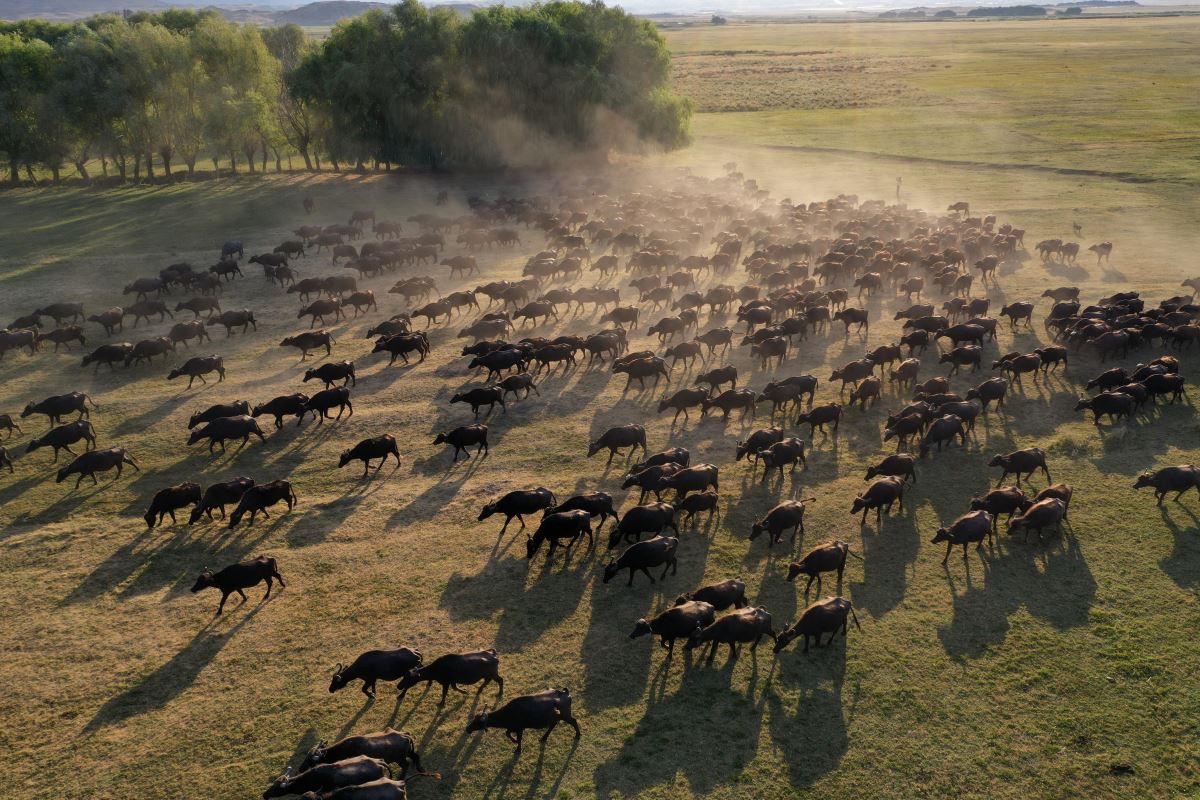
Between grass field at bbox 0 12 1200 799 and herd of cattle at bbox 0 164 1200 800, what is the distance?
1.77 feet

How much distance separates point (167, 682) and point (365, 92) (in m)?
55.9

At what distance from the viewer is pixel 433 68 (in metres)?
61.6

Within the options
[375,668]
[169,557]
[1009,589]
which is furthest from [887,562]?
[169,557]

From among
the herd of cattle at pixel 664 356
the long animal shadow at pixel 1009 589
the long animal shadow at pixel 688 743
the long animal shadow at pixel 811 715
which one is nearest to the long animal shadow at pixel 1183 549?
the herd of cattle at pixel 664 356

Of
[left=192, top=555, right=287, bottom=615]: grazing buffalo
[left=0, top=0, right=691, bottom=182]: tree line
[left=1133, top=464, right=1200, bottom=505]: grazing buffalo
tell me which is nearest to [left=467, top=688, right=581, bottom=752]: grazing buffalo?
[left=192, top=555, right=287, bottom=615]: grazing buffalo

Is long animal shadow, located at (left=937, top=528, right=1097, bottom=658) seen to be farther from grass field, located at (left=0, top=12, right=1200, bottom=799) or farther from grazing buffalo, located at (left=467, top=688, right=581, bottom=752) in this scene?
grazing buffalo, located at (left=467, top=688, right=581, bottom=752)

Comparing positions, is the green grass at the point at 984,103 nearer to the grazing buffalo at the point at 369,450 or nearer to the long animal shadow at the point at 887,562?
the long animal shadow at the point at 887,562

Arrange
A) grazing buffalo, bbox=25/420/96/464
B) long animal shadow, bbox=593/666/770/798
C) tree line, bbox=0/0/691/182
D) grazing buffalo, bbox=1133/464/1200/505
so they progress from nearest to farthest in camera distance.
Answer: long animal shadow, bbox=593/666/770/798, grazing buffalo, bbox=1133/464/1200/505, grazing buffalo, bbox=25/420/96/464, tree line, bbox=0/0/691/182

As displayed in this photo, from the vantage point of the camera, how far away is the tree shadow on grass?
41.6 feet

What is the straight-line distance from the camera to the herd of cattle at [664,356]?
14.5 meters

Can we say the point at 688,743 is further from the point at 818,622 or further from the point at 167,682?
the point at 167,682

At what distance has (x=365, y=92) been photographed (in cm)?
6056

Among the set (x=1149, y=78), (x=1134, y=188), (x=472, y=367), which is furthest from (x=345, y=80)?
(x=1149, y=78)

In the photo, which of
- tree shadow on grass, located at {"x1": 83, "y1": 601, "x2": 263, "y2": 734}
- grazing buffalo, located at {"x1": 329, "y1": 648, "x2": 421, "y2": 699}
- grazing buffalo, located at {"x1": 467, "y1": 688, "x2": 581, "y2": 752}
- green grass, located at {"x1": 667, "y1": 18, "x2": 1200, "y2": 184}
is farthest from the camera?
green grass, located at {"x1": 667, "y1": 18, "x2": 1200, "y2": 184}
